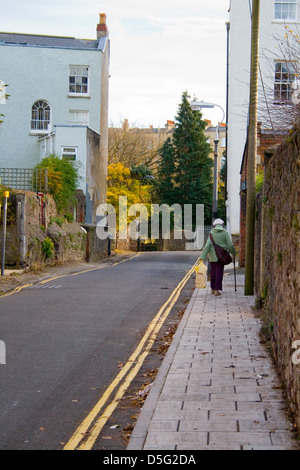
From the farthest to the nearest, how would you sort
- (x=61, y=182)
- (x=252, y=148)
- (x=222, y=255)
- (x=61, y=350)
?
(x=61, y=182) → (x=222, y=255) → (x=252, y=148) → (x=61, y=350)

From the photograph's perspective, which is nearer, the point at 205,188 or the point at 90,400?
the point at 90,400

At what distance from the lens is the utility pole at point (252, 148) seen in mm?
13906

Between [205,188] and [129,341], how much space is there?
50.0m

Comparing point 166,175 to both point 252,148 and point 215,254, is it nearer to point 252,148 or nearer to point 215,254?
point 215,254

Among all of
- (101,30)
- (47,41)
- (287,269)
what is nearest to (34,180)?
(47,41)

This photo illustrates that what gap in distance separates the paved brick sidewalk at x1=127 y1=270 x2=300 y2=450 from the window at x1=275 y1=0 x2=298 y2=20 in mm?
26962

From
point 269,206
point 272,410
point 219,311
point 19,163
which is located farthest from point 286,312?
point 19,163

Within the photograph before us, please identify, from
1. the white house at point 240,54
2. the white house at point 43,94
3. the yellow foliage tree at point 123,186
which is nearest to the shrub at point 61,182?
the white house at point 43,94

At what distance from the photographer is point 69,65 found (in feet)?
131

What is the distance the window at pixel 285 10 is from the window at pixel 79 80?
1281 centimetres

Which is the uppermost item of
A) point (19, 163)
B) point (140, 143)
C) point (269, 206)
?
point (140, 143)

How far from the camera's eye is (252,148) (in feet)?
47.2

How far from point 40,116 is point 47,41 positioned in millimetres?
6224
